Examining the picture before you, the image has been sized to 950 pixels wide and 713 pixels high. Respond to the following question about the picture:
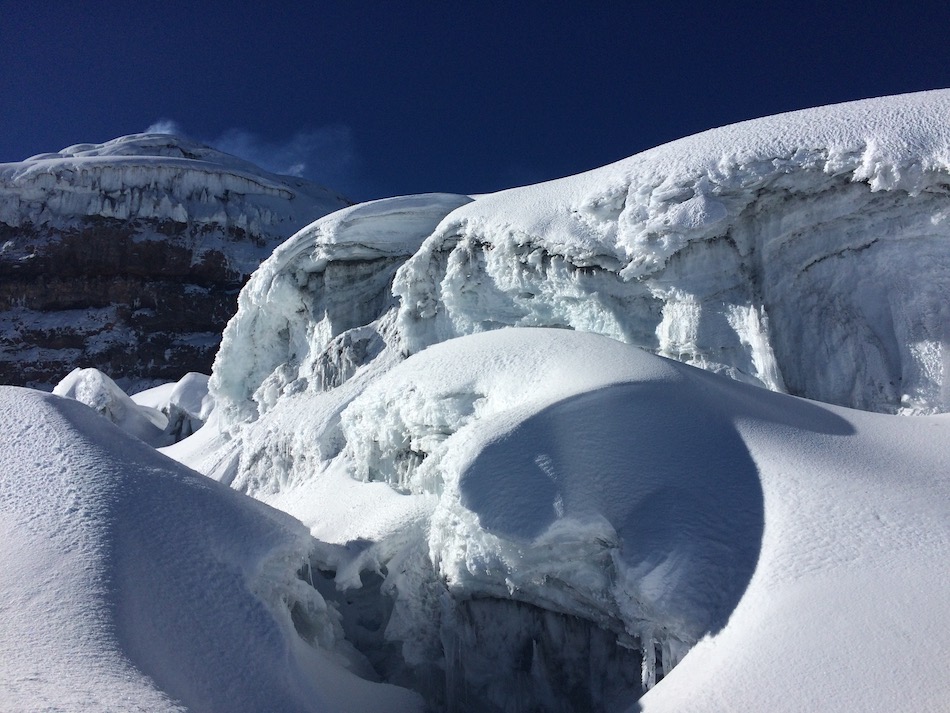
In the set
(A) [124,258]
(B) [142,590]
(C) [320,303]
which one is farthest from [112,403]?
(A) [124,258]

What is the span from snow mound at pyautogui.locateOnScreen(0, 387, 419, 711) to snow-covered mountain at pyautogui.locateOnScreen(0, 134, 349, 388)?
68.8 feet

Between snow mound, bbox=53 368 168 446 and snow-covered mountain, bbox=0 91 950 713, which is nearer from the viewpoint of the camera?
snow-covered mountain, bbox=0 91 950 713

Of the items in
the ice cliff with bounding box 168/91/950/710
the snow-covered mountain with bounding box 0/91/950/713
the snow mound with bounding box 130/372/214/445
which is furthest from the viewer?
the snow mound with bounding box 130/372/214/445

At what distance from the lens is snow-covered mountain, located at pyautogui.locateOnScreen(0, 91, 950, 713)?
10.6 ft

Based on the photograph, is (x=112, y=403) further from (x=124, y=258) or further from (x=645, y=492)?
(x=124, y=258)

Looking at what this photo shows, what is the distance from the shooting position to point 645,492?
13.0ft

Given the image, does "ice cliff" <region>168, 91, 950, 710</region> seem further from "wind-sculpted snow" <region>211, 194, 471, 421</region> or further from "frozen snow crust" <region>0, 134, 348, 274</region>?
"frozen snow crust" <region>0, 134, 348, 274</region>

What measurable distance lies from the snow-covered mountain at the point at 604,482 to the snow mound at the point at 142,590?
0.06ft

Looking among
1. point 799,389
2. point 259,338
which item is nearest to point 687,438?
point 799,389

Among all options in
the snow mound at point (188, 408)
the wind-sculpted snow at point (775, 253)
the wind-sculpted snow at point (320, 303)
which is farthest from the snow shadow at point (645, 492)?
the snow mound at point (188, 408)

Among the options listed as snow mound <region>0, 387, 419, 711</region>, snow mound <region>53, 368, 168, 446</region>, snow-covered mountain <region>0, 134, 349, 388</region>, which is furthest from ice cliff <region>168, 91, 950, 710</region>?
snow-covered mountain <region>0, 134, 349, 388</region>

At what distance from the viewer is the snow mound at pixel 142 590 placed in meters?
3.03

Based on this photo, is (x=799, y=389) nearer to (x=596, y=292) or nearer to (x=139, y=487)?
(x=596, y=292)

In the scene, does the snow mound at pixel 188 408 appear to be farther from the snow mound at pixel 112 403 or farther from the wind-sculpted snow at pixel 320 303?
the wind-sculpted snow at pixel 320 303
